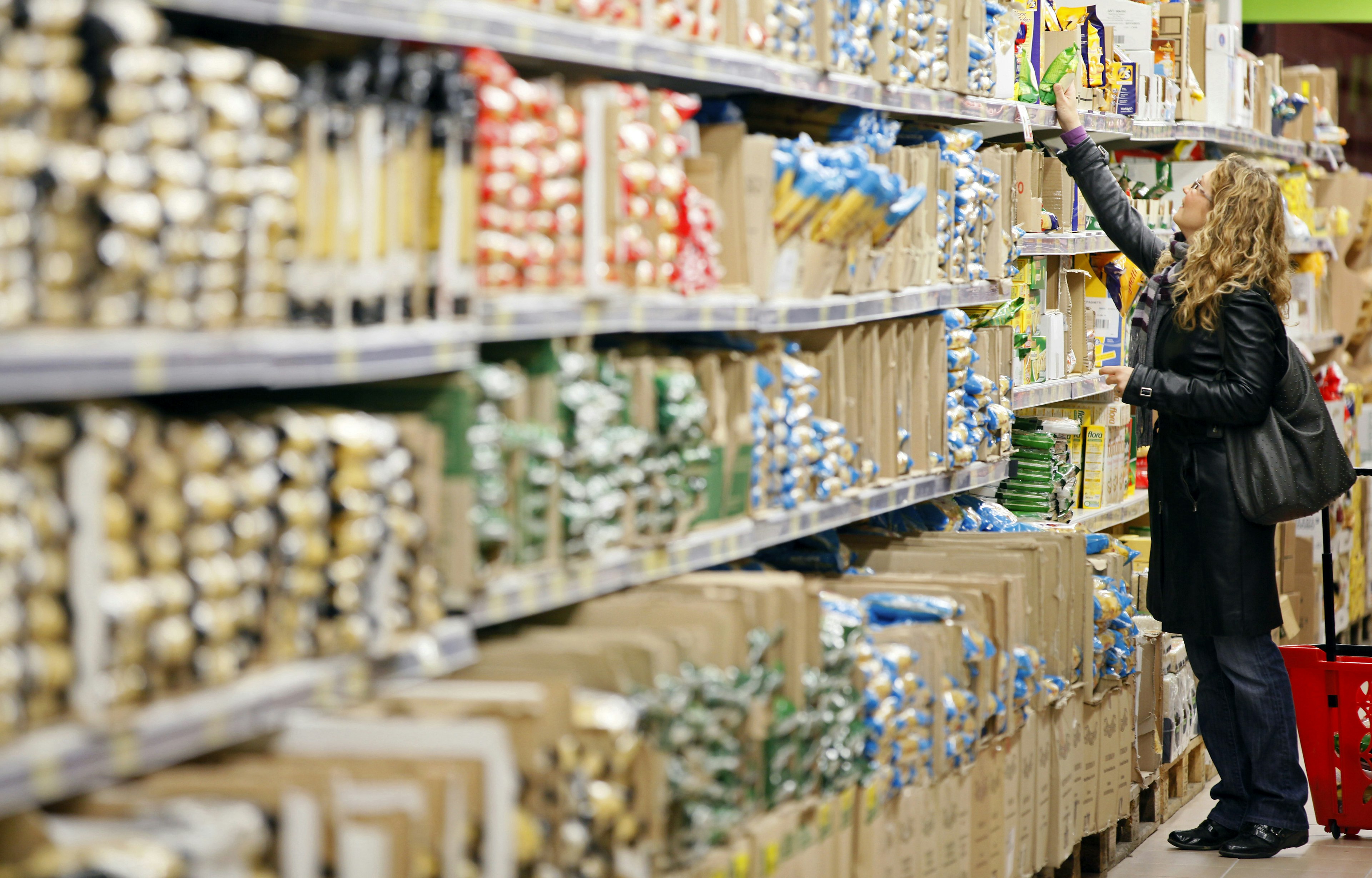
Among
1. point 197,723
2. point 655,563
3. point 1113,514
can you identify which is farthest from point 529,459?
point 1113,514

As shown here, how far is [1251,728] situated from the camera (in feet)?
15.4

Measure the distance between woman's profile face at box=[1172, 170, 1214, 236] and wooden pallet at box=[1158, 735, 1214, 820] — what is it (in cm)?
174

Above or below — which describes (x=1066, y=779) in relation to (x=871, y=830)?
below

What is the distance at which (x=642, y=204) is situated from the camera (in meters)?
2.81

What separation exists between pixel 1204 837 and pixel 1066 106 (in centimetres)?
226

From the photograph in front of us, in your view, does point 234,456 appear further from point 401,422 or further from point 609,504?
point 609,504

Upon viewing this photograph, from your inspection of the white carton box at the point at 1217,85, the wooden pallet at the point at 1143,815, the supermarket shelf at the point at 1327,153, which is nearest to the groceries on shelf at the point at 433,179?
the wooden pallet at the point at 1143,815

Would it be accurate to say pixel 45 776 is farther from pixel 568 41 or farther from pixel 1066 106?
pixel 1066 106

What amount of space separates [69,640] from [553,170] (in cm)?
113

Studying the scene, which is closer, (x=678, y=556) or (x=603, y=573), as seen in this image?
(x=603, y=573)

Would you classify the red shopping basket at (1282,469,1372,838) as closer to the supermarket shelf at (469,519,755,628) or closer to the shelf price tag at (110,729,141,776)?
the supermarket shelf at (469,519,755,628)

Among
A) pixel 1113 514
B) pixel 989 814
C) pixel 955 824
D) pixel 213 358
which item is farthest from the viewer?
pixel 1113 514

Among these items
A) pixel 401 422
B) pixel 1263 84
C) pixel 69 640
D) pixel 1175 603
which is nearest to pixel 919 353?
pixel 1175 603

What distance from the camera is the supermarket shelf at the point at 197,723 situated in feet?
5.56
